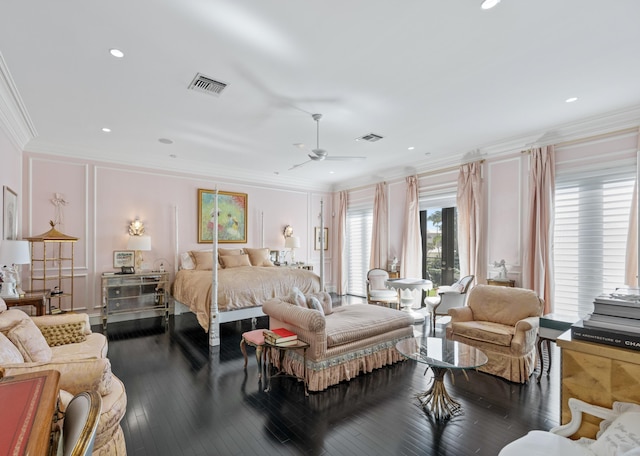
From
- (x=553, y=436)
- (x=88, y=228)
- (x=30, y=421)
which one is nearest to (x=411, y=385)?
(x=553, y=436)

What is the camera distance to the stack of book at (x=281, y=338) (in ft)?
9.94

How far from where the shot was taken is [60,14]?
223 cm

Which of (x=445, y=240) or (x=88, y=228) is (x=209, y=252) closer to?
(x=88, y=228)

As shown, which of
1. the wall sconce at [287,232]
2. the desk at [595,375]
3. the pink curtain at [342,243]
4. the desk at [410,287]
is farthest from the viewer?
the pink curtain at [342,243]

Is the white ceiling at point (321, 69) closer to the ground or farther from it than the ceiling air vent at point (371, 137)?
farther from it

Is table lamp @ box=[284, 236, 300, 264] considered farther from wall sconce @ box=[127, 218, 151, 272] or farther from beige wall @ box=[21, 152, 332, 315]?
wall sconce @ box=[127, 218, 151, 272]

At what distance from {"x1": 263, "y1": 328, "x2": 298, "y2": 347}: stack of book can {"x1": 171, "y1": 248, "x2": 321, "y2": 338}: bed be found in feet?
5.28

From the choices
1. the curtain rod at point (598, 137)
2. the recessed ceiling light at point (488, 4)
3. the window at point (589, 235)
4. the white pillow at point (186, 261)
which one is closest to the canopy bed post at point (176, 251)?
the white pillow at point (186, 261)

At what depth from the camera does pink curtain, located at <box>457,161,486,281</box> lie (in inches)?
210

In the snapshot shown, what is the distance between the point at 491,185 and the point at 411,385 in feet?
12.2

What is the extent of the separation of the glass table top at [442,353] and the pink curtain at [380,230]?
405 cm

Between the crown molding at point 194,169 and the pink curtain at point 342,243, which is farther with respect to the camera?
the pink curtain at point 342,243

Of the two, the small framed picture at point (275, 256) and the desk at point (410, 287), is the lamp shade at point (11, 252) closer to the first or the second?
the small framed picture at point (275, 256)

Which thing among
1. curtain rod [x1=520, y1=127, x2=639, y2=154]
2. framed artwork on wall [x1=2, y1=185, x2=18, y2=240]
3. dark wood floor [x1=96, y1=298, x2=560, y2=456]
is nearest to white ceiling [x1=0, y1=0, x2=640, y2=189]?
curtain rod [x1=520, y1=127, x2=639, y2=154]
